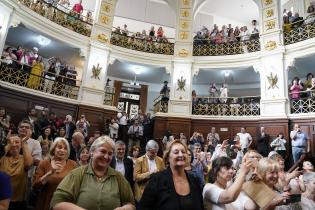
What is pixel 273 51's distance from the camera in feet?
39.0

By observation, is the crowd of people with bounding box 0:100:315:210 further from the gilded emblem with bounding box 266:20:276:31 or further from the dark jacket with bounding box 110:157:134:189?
the gilded emblem with bounding box 266:20:276:31

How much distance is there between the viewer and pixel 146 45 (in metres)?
14.2

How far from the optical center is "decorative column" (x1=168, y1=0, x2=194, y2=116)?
13008 mm

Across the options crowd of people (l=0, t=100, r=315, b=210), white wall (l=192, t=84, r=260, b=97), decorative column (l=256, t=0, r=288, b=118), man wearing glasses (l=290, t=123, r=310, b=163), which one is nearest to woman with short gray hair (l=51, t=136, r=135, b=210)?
crowd of people (l=0, t=100, r=315, b=210)

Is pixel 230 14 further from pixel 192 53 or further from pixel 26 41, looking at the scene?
pixel 26 41

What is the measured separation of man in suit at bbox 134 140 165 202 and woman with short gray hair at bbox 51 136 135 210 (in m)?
1.65

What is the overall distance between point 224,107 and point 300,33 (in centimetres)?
453

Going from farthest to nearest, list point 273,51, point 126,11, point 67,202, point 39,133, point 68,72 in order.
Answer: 1. point 126,11
2. point 68,72
3. point 273,51
4. point 39,133
5. point 67,202

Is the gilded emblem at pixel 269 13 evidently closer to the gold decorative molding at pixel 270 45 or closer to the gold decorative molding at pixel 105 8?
the gold decorative molding at pixel 270 45

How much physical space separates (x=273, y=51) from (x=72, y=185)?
1185cm

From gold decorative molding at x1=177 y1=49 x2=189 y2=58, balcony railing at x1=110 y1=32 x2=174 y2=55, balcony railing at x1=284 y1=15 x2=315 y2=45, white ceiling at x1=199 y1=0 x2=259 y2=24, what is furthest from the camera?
white ceiling at x1=199 y1=0 x2=259 y2=24

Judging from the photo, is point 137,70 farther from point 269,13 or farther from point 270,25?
point 269,13

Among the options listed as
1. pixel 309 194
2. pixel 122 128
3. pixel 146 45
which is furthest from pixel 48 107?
pixel 309 194

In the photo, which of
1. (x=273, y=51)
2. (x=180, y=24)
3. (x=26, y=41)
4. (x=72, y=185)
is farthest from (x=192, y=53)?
(x=72, y=185)
